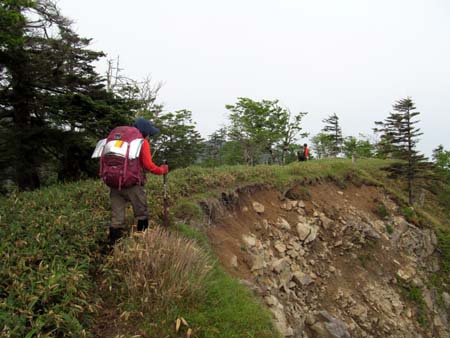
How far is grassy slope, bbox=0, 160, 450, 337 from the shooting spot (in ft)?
9.25

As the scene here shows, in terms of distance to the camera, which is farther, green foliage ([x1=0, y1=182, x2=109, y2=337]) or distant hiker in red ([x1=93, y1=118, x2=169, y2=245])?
distant hiker in red ([x1=93, y1=118, x2=169, y2=245])

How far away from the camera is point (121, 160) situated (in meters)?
4.15

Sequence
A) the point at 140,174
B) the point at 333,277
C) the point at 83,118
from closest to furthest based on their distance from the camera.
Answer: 1. the point at 140,174
2. the point at 333,277
3. the point at 83,118

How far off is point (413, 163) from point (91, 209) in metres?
17.3

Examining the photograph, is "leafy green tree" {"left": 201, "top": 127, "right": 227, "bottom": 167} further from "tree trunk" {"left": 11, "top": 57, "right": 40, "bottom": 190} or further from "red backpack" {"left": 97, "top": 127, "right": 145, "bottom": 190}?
"red backpack" {"left": 97, "top": 127, "right": 145, "bottom": 190}

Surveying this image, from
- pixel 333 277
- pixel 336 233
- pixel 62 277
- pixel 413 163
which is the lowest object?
pixel 333 277

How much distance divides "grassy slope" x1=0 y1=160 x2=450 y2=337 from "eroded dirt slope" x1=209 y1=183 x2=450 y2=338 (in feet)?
6.22

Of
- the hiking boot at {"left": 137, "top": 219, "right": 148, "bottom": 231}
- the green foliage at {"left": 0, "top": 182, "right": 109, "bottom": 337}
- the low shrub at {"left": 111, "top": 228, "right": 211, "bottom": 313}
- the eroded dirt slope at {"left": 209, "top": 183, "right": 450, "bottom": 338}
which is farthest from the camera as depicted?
the eroded dirt slope at {"left": 209, "top": 183, "right": 450, "bottom": 338}

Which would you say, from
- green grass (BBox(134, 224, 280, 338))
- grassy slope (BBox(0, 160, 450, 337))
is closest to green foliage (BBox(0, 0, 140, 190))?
grassy slope (BBox(0, 160, 450, 337))

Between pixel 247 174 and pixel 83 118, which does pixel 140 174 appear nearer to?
pixel 247 174

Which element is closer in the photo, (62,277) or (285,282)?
(62,277)

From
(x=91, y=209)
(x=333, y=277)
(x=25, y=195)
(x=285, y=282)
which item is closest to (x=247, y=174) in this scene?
(x=285, y=282)

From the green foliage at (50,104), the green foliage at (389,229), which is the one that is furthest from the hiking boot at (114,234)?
the green foliage at (389,229)

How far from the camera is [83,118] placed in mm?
10844
